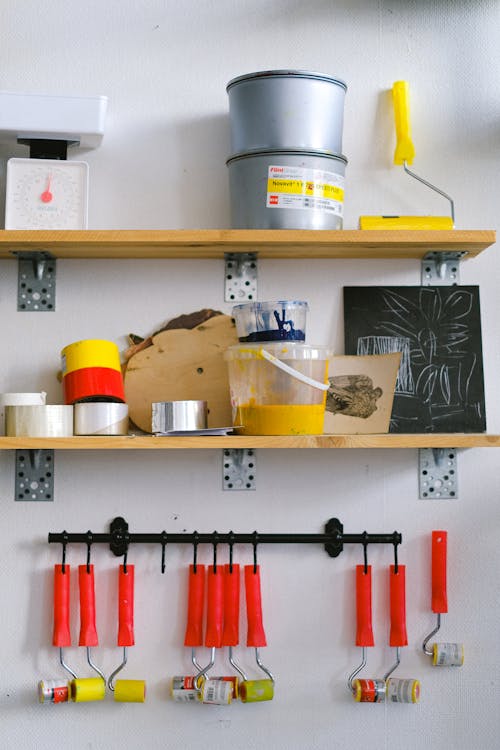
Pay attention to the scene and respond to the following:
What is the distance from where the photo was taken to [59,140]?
174 centimetres

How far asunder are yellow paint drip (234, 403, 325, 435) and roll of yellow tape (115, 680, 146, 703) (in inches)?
22.9

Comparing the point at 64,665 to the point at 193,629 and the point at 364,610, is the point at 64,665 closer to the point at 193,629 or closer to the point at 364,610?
the point at 193,629

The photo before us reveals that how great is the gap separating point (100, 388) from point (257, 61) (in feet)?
2.63

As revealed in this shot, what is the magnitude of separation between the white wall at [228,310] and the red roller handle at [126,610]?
50mm

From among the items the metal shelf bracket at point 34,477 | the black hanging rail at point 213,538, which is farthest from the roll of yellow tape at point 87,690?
the metal shelf bracket at point 34,477

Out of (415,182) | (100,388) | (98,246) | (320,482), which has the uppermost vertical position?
(415,182)

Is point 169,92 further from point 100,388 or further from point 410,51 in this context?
point 100,388

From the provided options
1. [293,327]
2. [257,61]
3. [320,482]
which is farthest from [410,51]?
[320,482]

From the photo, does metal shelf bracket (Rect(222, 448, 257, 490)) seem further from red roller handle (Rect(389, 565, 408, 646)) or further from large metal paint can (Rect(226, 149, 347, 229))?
large metal paint can (Rect(226, 149, 347, 229))

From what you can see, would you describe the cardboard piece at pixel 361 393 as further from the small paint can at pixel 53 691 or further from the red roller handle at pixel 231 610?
the small paint can at pixel 53 691

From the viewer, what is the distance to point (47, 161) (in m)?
1.72

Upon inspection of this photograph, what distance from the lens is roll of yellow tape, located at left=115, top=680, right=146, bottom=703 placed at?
67.6 inches

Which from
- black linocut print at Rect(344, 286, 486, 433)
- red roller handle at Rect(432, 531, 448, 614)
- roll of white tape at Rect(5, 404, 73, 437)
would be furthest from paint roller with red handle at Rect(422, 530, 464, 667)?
roll of white tape at Rect(5, 404, 73, 437)

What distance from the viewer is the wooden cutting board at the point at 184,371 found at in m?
1.76
